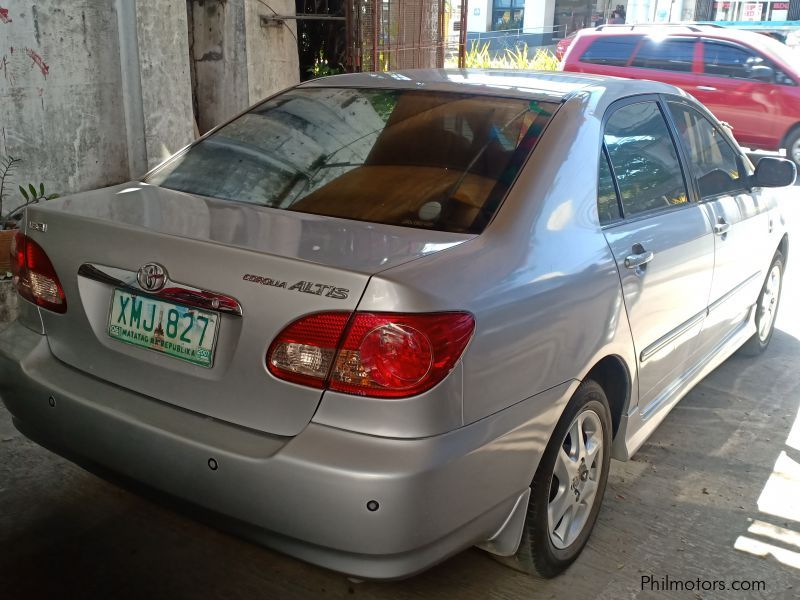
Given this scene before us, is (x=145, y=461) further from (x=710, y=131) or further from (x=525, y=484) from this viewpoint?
(x=710, y=131)

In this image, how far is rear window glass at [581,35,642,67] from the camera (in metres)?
12.5

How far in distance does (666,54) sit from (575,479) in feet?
35.2

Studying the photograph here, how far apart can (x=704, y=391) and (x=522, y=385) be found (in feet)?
8.66

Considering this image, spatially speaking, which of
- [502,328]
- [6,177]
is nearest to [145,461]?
[502,328]

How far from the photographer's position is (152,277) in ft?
7.66

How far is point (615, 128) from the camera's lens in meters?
3.19

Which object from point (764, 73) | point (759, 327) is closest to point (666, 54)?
point (764, 73)

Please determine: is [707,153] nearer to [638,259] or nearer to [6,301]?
[638,259]

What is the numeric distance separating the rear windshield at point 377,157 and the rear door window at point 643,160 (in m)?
0.38

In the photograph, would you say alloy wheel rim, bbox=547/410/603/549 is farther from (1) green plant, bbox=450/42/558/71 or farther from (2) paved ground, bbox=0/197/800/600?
(1) green plant, bbox=450/42/558/71

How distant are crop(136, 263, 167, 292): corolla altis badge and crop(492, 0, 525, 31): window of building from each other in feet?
109

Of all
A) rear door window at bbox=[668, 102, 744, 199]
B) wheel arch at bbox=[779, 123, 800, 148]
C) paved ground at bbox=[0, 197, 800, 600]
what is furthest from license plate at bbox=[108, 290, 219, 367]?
wheel arch at bbox=[779, 123, 800, 148]

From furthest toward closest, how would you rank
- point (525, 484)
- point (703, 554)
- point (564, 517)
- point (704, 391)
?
point (704, 391) < point (703, 554) < point (564, 517) < point (525, 484)

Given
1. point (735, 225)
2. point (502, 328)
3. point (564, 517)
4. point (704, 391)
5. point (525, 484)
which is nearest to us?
point (502, 328)
